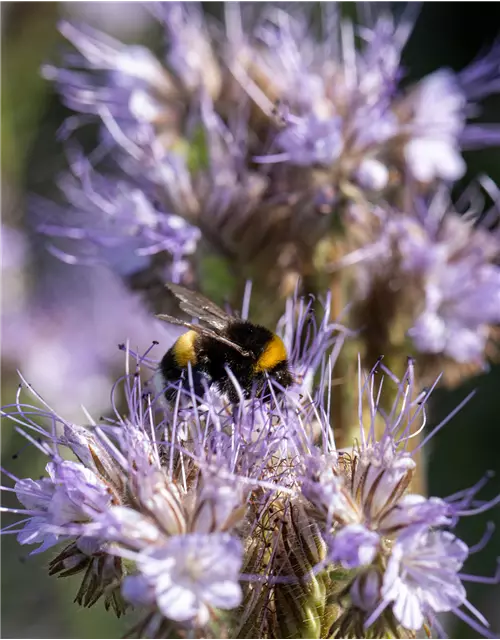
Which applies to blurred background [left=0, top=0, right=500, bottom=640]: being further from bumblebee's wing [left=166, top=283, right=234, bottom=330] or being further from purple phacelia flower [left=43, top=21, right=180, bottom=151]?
bumblebee's wing [left=166, top=283, right=234, bottom=330]

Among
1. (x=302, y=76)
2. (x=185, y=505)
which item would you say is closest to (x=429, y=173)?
(x=302, y=76)

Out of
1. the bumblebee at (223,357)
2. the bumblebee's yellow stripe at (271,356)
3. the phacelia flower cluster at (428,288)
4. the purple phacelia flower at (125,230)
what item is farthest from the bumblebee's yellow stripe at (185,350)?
the phacelia flower cluster at (428,288)

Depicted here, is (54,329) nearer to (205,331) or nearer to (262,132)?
(262,132)

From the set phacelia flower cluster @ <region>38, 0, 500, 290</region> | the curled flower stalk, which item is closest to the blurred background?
phacelia flower cluster @ <region>38, 0, 500, 290</region>

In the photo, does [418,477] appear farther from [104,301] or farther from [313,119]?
[104,301]

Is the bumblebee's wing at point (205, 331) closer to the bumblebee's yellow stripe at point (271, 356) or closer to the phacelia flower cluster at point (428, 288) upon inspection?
the bumblebee's yellow stripe at point (271, 356)
